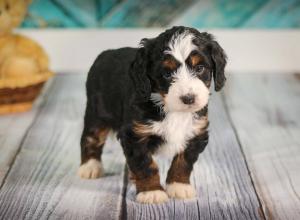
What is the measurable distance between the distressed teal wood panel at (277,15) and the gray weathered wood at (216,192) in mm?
1913

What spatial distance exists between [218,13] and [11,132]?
2.28m

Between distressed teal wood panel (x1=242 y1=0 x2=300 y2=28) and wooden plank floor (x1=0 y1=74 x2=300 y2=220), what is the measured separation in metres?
0.86

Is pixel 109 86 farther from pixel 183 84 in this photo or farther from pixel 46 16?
pixel 46 16

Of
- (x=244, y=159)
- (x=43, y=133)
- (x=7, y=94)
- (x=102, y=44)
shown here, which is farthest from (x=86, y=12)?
(x=244, y=159)

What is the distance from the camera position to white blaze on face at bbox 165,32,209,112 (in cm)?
263

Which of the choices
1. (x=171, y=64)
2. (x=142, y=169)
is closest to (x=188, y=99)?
(x=171, y=64)

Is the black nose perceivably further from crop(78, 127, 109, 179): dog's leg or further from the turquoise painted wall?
the turquoise painted wall

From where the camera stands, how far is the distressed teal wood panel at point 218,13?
557 centimetres

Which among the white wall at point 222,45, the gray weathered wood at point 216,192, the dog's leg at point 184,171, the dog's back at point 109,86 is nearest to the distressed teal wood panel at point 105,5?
the white wall at point 222,45

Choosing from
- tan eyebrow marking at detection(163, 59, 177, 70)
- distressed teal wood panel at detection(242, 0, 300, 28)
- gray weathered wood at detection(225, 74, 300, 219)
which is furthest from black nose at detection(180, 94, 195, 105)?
distressed teal wood panel at detection(242, 0, 300, 28)

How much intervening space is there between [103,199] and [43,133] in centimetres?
115

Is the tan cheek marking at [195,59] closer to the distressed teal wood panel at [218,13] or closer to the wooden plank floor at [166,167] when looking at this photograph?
the wooden plank floor at [166,167]

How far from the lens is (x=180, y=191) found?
300 centimetres

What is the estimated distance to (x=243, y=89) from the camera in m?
5.16
